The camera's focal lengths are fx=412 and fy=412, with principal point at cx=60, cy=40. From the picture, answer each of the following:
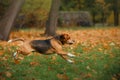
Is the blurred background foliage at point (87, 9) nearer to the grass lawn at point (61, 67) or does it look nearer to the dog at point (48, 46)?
the grass lawn at point (61, 67)

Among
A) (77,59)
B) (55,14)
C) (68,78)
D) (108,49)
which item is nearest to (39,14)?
(55,14)

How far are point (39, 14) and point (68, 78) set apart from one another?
54.4 feet

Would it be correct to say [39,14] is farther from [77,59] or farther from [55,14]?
[77,59]

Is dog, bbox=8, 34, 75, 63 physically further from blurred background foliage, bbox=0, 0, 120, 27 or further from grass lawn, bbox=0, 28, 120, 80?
blurred background foliage, bbox=0, 0, 120, 27

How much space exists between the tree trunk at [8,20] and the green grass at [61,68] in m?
4.93

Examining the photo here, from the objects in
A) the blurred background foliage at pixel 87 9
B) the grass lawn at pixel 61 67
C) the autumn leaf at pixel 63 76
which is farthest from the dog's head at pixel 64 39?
the blurred background foliage at pixel 87 9

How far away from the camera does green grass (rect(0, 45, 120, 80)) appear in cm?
838

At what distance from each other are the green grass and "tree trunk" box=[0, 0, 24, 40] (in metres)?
4.93

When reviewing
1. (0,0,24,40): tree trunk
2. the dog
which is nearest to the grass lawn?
the dog

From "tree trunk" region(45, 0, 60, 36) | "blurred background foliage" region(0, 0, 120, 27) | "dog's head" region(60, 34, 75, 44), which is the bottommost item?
"blurred background foliage" region(0, 0, 120, 27)

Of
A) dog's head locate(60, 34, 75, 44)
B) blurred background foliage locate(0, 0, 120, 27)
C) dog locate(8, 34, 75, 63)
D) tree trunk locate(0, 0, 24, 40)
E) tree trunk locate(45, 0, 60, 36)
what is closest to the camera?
dog locate(8, 34, 75, 63)

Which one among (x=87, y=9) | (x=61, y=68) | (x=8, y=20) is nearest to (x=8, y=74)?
(x=61, y=68)

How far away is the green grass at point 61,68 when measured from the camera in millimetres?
8383

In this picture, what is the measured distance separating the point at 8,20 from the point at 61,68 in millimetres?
7566
